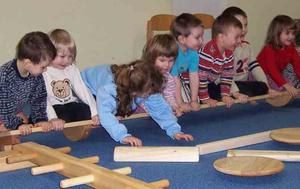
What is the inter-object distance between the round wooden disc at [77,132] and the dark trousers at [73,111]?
0.30ft

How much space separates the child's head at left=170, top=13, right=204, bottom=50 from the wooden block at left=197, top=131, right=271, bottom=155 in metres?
0.66

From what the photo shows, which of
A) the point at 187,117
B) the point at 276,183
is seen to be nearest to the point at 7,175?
the point at 276,183

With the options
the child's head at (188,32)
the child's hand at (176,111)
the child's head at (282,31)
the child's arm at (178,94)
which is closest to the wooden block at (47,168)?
the child's hand at (176,111)

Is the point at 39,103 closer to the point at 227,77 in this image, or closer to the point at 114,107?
the point at 114,107

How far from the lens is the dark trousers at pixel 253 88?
278 cm

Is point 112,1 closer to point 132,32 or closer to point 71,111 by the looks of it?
point 132,32

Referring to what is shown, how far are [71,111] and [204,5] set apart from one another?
145 centimetres

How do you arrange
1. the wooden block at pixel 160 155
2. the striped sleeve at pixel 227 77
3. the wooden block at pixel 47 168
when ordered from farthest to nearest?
the striped sleeve at pixel 227 77 → the wooden block at pixel 160 155 → the wooden block at pixel 47 168

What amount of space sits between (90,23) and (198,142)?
1158 millimetres

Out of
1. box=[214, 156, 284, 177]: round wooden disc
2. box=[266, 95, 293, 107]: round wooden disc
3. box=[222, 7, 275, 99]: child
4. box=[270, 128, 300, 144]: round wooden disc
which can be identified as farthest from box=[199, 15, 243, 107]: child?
box=[214, 156, 284, 177]: round wooden disc

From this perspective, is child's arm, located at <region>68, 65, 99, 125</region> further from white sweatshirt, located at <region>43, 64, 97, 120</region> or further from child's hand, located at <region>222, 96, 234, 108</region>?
child's hand, located at <region>222, 96, 234, 108</region>

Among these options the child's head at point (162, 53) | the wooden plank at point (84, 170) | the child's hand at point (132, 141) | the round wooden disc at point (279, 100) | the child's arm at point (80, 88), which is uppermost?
the child's head at point (162, 53)

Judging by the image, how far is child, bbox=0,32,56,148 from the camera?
182 centimetres

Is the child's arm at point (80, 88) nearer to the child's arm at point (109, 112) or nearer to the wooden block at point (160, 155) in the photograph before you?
the child's arm at point (109, 112)
